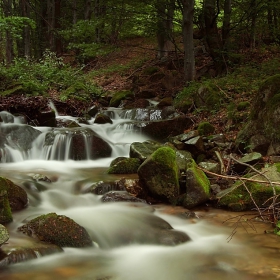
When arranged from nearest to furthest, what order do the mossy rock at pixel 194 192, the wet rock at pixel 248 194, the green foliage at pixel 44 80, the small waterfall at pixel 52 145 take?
the wet rock at pixel 248 194
the mossy rock at pixel 194 192
the small waterfall at pixel 52 145
the green foliage at pixel 44 80

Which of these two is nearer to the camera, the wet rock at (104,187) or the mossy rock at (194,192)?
the mossy rock at (194,192)

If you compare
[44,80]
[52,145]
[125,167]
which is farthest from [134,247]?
[44,80]

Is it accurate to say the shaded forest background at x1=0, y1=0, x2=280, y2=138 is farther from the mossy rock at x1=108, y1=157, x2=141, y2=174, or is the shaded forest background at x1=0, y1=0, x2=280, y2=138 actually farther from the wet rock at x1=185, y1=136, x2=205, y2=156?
the mossy rock at x1=108, y1=157, x2=141, y2=174

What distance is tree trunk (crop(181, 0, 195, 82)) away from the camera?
12.3m

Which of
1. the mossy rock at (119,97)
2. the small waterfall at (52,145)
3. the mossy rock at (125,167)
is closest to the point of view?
the mossy rock at (125,167)

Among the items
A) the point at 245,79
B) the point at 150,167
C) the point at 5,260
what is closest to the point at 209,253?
the point at 150,167

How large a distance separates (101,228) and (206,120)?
6.17 meters

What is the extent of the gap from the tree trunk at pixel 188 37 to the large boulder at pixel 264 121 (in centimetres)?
528

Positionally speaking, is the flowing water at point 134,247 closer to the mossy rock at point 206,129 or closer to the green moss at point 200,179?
the green moss at point 200,179

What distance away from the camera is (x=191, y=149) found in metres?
7.99

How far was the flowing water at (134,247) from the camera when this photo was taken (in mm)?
3695

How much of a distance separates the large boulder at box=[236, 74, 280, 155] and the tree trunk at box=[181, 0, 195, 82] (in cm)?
528

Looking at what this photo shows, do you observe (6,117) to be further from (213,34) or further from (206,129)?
(213,34)

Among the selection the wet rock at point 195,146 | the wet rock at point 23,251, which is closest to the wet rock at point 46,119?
the wet rock at point 195,146
